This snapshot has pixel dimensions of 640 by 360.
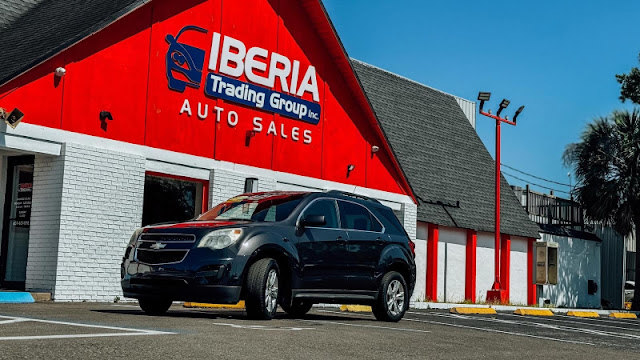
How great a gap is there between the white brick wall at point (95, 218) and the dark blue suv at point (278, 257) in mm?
A: 4524

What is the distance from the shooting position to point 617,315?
26500 millimetres

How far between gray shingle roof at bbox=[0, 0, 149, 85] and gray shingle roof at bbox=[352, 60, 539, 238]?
39.3 feet

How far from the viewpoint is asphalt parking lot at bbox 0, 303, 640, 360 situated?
7273 mm

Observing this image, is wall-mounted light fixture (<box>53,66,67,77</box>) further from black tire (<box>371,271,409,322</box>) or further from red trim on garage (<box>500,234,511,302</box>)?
red trim on garage (<box>500,234,511,302</box>)

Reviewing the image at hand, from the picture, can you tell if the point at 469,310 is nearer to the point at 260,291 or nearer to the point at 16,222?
the point at 16,222

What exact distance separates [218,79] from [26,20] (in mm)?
4505

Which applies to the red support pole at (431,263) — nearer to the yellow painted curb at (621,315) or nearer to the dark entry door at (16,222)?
the yellow painted curb at (621,315)

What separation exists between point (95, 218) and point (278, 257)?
20.7 ft

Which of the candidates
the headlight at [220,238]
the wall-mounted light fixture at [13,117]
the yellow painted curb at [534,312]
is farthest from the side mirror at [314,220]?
the yellow painted curb at [534,312]

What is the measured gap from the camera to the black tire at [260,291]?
11562 millimetres

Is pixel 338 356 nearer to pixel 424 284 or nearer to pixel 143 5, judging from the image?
pixel 143 5

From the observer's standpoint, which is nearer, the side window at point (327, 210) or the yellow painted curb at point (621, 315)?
the side window at point (327, 210)

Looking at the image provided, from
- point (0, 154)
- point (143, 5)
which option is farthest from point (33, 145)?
point (143, 5)

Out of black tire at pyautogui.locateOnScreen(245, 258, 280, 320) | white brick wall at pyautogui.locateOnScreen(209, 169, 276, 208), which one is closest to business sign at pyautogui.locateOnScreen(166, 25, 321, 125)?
white brick wall at pyautogui.locateOnScreen(209, 169, 276, 208)
